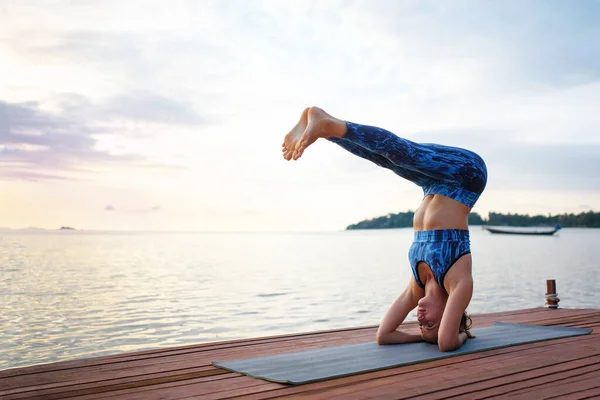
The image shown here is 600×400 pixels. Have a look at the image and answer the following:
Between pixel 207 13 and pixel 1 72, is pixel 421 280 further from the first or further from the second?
pixel 1 72

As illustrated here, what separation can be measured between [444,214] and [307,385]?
5.84 ft

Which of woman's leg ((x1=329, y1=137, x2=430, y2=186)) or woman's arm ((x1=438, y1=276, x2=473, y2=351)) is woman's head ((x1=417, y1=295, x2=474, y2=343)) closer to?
woman's arm ((x1=438, y1=276, x2=473, y2=351))

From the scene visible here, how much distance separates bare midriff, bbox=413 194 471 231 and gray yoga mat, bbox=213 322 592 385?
842 mm

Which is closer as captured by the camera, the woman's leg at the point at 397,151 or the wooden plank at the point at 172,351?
the wooden plank at the point at 172,351

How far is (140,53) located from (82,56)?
3.28 meters

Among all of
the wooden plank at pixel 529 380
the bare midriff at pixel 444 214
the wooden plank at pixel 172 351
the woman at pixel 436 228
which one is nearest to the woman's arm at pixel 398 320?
the woman at pixel 436 228

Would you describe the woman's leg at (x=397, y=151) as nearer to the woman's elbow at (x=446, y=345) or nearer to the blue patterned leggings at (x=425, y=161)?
the blue patterned leggings at (x=425, y=161)

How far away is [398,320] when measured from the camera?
4.52 m

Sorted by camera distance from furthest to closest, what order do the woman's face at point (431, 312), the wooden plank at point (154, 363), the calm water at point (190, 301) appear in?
the calm water at point (190, 301) → the woman's face at point (431, 312) → the wooden plank at point (154, 363)

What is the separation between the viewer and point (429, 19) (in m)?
16.0

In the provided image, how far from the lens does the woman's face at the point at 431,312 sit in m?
4.44

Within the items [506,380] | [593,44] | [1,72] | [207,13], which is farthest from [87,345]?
[1,72]

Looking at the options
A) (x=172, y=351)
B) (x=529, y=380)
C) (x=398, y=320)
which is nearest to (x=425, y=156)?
(x=398, y=320)

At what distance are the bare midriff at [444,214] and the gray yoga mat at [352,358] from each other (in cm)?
84
